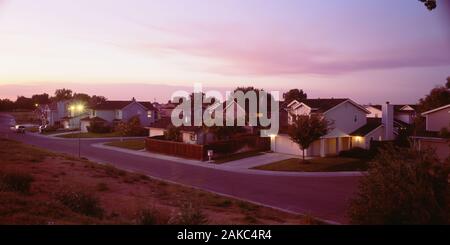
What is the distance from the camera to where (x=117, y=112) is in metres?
80.7

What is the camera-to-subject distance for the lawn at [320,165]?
32806 mm

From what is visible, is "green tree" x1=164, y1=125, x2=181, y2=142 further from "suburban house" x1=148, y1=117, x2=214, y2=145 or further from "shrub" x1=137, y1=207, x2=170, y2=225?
"shrub" x1=137, y1=207, x2=170, y2=225

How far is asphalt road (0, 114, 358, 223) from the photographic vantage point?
2089cm

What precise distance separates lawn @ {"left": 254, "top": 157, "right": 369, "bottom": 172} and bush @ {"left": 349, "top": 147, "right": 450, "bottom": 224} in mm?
20728

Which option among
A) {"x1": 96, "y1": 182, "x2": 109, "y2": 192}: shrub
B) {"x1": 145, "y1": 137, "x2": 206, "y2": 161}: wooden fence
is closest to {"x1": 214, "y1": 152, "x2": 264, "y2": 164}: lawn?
{"x1": 145, "y1": 137, "x2": 206, "y2": 161}: wooden fence

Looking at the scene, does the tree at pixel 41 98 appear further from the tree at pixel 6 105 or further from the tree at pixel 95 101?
the tree at pixel 95 101

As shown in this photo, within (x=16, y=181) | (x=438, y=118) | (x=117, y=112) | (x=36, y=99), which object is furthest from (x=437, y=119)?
(x=36, y=99)

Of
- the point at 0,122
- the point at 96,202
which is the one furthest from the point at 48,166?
the point at 0,122

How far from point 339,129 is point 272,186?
1799 centimetres
